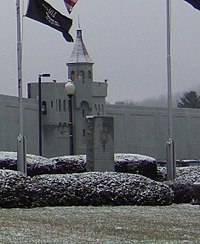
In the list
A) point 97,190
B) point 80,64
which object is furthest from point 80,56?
point 97,190

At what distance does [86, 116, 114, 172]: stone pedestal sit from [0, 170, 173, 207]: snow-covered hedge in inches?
191

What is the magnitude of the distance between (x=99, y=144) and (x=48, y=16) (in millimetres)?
4004

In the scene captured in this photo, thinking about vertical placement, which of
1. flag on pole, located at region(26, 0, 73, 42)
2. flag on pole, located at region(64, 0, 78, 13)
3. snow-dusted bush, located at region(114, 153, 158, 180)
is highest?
flag on pole, located at region(64, 0, 78, 13)

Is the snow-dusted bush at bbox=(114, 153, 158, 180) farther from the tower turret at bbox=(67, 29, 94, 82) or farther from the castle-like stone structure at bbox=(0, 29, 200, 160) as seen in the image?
the tower turret at bbox=(67, 29, 94, 82)

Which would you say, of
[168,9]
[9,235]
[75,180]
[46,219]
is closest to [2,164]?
[168,9]

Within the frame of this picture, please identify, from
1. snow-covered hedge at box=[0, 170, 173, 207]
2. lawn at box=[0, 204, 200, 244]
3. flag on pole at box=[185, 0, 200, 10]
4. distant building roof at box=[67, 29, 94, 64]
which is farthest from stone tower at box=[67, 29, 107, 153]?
lawn at box=[0, 204, 200, 244]

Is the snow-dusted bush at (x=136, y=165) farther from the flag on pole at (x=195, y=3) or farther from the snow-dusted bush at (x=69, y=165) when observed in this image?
the flag on pole at (x=195, y=3)

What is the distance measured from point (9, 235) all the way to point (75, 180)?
5.93 m

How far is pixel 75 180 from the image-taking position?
16.3 m

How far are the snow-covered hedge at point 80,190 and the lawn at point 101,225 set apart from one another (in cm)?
50

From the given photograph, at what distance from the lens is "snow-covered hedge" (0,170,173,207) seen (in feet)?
51.6

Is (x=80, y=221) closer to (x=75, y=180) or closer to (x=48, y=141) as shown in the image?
(x=75, y=180)

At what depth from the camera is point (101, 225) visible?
39.8 feet

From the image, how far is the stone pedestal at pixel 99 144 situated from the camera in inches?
855
